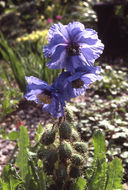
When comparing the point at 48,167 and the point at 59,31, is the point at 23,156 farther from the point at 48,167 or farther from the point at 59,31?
the point at 59,31

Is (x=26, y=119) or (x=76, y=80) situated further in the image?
(x=26, y=119)

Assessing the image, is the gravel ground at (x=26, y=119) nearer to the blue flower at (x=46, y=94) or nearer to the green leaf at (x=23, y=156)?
the green leaf at (x=23, y=156)

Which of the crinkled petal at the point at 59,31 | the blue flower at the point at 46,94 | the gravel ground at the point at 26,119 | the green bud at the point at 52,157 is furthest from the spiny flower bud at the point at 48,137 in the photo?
the gravel ground at the point at 26,119

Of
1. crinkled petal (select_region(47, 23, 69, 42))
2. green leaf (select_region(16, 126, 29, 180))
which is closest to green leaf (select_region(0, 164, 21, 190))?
green leaf (select_region(16, 126, 29, 180))

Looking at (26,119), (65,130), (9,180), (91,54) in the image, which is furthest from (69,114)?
(26,119)

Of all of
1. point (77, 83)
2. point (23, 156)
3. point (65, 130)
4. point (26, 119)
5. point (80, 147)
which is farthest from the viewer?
point (26, 119)
